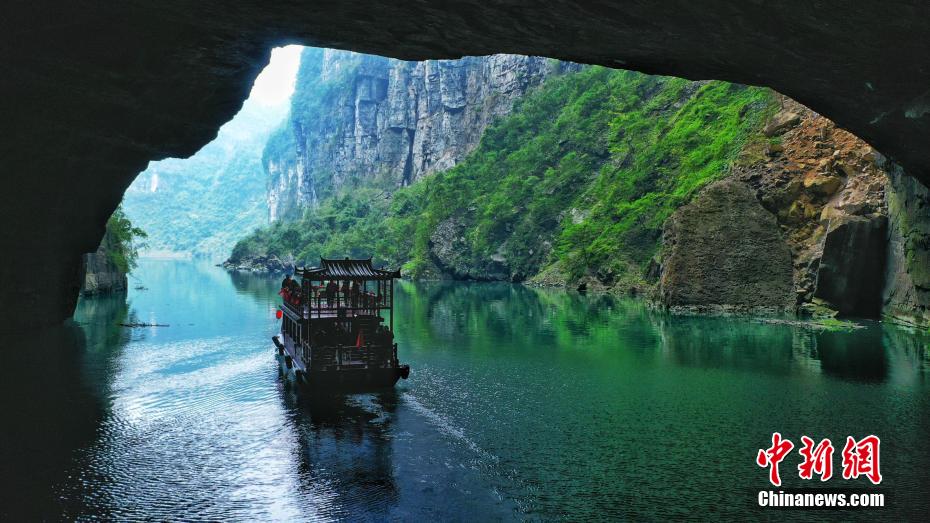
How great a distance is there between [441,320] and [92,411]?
28550 mm

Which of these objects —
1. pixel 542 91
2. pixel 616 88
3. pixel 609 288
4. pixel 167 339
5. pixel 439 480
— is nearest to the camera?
pixel 439 480

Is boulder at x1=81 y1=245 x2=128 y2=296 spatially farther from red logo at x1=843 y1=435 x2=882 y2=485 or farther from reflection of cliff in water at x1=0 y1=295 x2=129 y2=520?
red logo at x1=843 y1=435 x2=882 y2=485

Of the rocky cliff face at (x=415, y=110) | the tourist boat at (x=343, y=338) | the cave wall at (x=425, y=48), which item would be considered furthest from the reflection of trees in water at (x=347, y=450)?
the rocky cliff face at (x=415, y=110)

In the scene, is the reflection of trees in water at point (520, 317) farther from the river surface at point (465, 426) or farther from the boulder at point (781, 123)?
the boulder at point (781, 123)

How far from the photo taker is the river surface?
14734 mm

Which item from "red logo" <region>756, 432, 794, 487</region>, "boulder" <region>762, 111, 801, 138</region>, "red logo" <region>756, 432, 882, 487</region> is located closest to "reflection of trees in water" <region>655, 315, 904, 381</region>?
"red logo" <region>756, 432, 882, 487</region>

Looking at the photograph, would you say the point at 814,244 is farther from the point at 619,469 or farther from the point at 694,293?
the point at 619,469

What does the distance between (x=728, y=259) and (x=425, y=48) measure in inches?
1585

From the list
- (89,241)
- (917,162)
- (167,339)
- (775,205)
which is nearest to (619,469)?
(917,162)

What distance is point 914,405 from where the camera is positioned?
866 inches

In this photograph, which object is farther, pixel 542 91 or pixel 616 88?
pixel 542 91

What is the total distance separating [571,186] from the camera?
99.2 metres

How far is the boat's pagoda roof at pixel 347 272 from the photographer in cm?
2616

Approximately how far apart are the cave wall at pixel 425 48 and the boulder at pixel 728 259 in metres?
27.5
